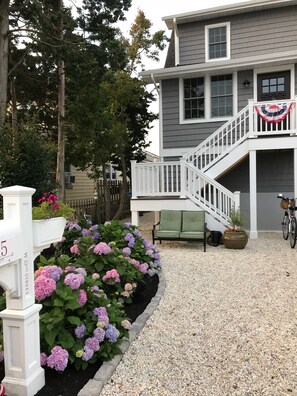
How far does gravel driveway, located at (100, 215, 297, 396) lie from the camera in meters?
2.41

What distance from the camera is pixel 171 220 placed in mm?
7742

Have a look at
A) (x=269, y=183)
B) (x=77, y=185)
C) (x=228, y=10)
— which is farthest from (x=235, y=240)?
(x=77, y=185)

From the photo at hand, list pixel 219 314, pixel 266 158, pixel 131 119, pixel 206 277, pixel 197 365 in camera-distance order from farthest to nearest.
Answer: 1. pixel 131 119
2. pixel 266 158
3. pixel 206 277
4. pixel 219 314
5. pixel 197 365

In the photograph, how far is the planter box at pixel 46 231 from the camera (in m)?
2.22

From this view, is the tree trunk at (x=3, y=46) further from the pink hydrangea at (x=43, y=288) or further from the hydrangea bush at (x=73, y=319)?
the pink hydrangea at (x=43, y=288)

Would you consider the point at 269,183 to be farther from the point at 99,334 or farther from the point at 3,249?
the point at 3,249

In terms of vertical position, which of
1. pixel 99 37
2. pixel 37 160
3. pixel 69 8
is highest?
pixel 69 8

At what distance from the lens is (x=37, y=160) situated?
606 centimetres

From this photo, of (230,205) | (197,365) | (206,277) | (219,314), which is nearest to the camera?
(197,365)

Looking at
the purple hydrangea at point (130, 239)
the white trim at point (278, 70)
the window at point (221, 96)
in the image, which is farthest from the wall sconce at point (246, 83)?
the purple hydrangea at point (130, 239)

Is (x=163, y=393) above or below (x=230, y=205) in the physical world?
below

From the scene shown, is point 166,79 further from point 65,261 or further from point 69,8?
point 65,261

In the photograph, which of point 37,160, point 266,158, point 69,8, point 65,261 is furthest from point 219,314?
point 69,8

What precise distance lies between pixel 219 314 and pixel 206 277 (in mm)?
1512
